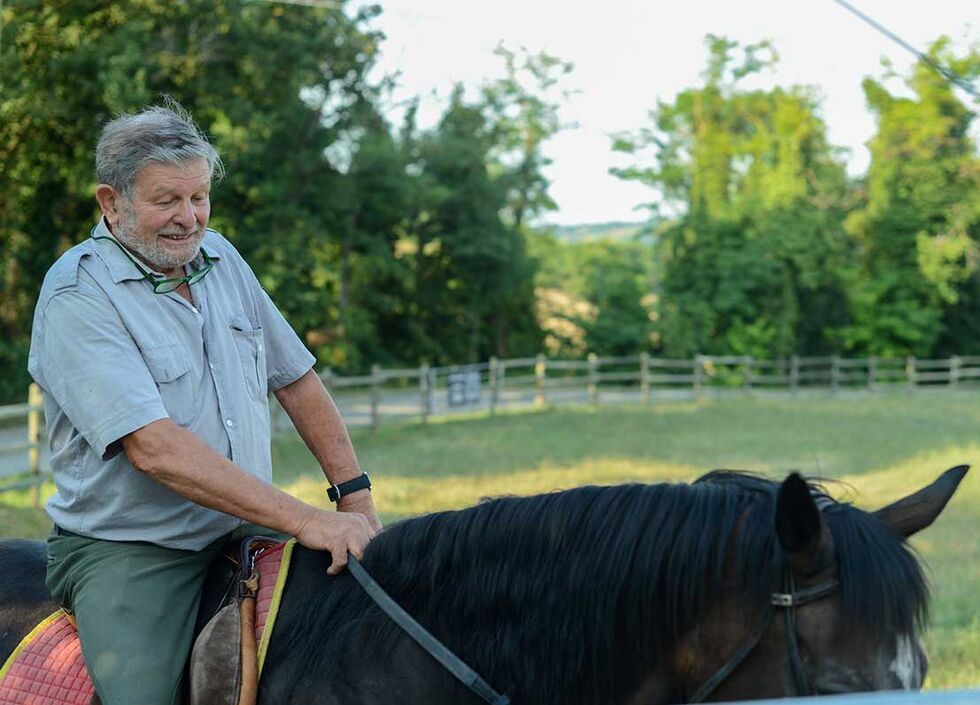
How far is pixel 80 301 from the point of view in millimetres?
2299

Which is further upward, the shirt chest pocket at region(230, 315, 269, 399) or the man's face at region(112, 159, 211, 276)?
the man's face at region(112, 159, 211, 276)

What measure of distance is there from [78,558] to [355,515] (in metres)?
0.60

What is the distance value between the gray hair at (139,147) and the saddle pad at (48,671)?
0.99 m

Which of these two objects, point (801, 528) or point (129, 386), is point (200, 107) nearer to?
point (129, 386)

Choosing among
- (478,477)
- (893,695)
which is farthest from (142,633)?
(478,477)

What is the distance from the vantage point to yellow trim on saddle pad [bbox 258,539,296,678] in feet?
7.43

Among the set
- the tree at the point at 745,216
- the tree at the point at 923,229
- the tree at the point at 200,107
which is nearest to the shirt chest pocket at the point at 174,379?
the tree at the point at 200,107

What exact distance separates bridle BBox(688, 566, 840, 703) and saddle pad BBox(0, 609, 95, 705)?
4.38 feet

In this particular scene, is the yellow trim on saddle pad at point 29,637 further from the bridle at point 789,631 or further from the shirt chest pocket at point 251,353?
the bridle at point 789,631

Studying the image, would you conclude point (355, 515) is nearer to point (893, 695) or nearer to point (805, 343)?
point (893, 695)

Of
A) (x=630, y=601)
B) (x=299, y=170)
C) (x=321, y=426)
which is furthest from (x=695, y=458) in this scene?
(x=299, y=170)

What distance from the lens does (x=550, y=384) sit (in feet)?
97.4

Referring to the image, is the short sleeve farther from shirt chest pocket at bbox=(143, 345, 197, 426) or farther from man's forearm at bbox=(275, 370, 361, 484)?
man's forearm at bbox=(275, 370, 361, 484)

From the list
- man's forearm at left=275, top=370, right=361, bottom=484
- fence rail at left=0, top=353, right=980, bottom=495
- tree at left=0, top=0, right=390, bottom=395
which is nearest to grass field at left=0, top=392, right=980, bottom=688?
fence rail at left=0, top=353, right=980, bottom=495
